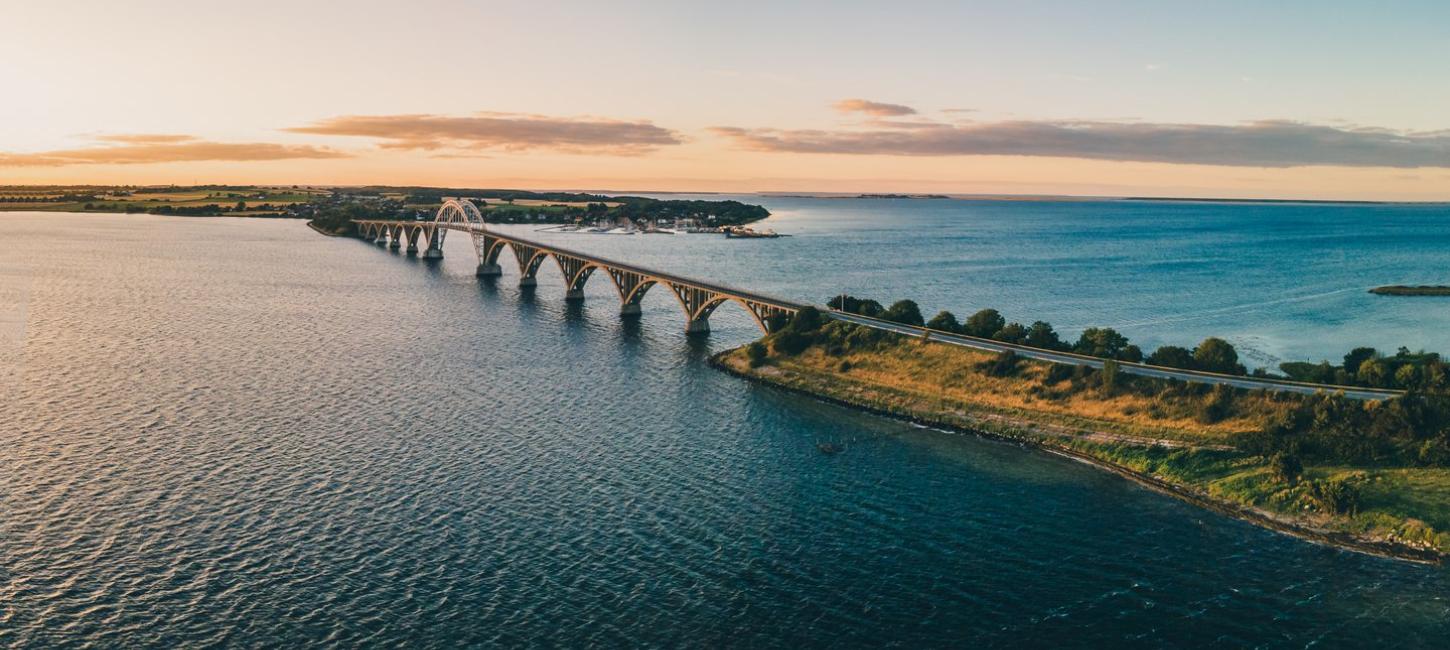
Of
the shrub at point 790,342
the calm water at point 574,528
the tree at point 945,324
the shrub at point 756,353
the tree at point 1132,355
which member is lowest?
the calm water at point 574,528

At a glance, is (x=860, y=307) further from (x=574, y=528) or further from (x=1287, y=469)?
(x=574, y=528)

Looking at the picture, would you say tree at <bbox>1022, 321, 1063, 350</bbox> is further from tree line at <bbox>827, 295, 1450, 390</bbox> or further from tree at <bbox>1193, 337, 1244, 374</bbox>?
tree at <bbox>1193, 337, 1244, 374</bbox>

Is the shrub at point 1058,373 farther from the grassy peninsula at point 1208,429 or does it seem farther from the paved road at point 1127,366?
the paved road at point 1127,366

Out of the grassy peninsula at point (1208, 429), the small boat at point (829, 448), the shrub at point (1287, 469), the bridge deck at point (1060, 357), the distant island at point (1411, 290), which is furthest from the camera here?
the distant island at point (1411, 290)

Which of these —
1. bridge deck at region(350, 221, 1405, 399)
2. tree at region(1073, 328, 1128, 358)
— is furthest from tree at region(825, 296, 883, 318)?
tree at region(1073, 328, 1128, 358)

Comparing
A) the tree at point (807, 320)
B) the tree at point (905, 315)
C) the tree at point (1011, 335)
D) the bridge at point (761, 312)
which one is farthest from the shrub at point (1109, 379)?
the tree at point (807, 320)

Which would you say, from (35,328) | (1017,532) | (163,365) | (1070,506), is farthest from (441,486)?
(35,328)

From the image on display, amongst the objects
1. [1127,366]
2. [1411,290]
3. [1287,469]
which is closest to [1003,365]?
[1127,366]
